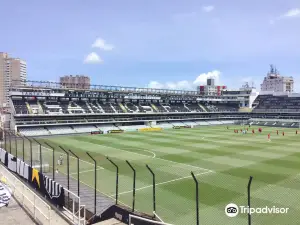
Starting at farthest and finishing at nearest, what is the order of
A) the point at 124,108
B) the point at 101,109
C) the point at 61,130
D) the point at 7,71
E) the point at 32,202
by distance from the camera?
the point at 7,71 < the point at 124,108 < the point at 101,109 < the point at 61,130 < the point at 32,202

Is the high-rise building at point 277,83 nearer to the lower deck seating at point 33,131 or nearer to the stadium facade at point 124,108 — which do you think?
the stadium facade at point 124,108

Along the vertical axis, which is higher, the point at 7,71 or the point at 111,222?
the point at 7,71

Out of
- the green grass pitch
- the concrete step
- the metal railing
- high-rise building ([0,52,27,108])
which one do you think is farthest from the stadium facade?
high-rise building ([0,52,27,108])

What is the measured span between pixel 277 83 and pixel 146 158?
178 meters

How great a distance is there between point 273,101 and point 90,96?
64.9 meters

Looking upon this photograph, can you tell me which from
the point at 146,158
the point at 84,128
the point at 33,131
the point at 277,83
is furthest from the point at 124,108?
the point at 277,83

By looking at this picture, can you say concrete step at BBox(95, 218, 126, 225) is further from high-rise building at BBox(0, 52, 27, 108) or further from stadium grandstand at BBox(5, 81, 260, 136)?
high-rise building at BBox(0, 52, 27, 108)

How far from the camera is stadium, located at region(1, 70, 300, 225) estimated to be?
1479cm

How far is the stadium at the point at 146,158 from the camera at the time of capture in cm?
1479

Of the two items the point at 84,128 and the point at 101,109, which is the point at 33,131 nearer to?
the point at 84,128

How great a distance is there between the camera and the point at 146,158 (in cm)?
3047

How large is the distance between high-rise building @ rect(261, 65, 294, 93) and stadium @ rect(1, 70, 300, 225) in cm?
9989

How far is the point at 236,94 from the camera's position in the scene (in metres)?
107

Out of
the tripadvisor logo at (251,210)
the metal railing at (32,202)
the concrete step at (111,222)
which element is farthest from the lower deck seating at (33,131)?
the tripadvisor logo at (251,210)
